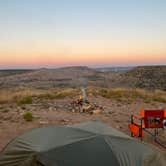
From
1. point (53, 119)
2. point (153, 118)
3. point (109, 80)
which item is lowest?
point (109, 80)

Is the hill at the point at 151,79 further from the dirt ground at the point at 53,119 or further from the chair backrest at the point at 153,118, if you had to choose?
the chair backrest at the point at 153,118

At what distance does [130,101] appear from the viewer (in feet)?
45.5

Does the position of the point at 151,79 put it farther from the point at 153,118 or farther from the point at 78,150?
the point at 78,150

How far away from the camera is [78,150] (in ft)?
10.3

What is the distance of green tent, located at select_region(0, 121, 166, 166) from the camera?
3010mm

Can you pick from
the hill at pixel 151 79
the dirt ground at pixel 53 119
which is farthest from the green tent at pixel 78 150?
the hill at pixel 151 79

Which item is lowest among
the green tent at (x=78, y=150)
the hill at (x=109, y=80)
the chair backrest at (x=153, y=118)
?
the hill at (x=109, y=80)

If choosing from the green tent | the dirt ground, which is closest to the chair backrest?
the dirt ground

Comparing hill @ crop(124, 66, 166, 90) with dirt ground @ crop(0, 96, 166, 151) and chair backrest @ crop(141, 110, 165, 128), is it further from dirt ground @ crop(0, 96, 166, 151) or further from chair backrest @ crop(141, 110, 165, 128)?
chair backrest @ crop(141, 110, 165, 128)

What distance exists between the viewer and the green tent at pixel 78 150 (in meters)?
3.01

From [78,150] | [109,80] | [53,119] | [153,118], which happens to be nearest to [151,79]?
[109,80]

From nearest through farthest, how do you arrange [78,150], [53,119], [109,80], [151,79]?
1. [78,150]
2. [53,119]
3. [151,79]
4. [109,80]

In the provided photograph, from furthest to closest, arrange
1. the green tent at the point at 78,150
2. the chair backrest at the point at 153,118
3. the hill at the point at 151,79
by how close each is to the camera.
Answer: the hill at the point at 151,79
the chair backrest at the point at 153,118
the green tent at the point at 78,150

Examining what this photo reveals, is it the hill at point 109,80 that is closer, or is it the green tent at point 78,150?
the green tent at point 78,150
